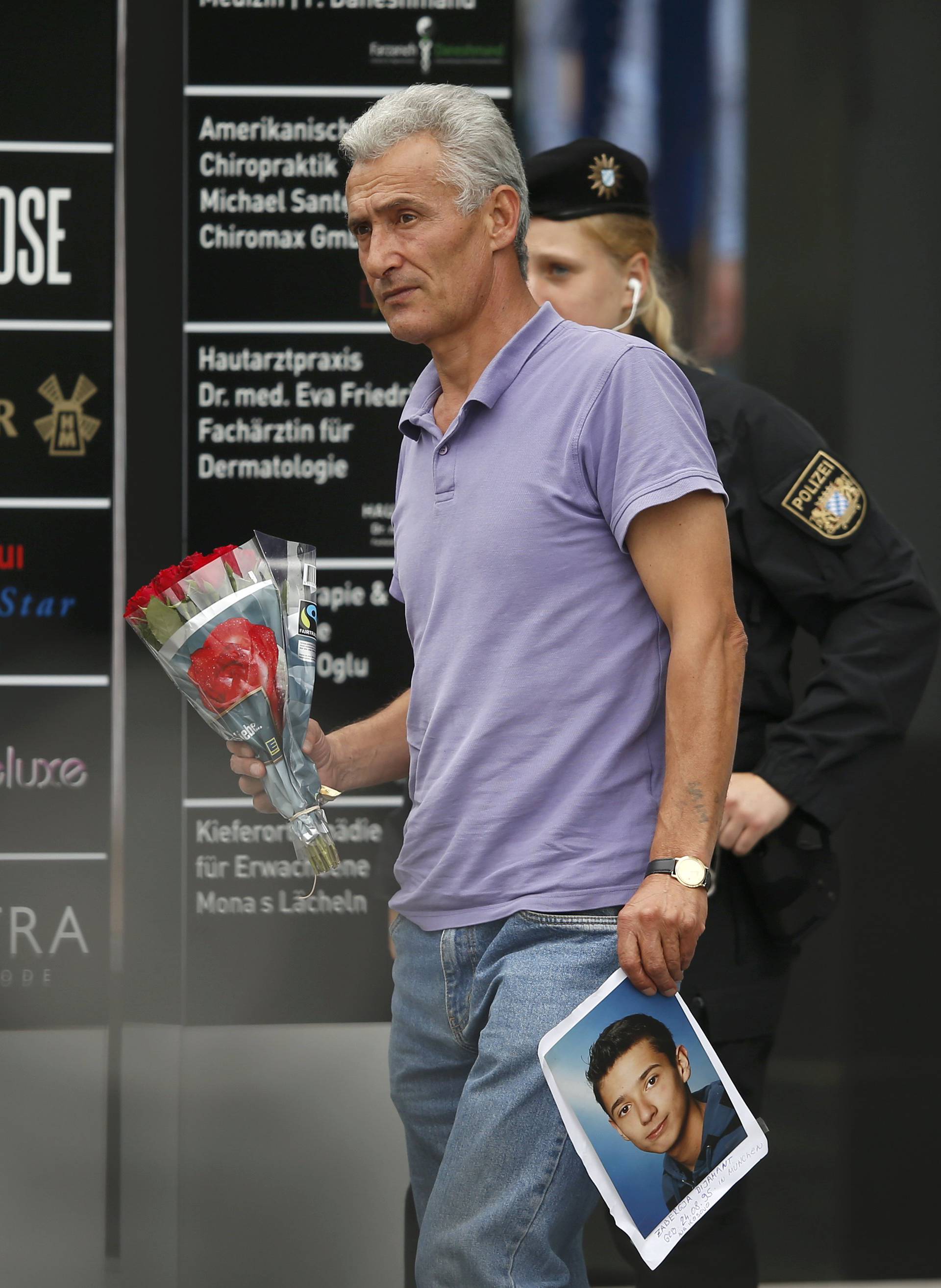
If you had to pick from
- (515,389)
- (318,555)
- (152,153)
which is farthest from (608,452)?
(152,153)

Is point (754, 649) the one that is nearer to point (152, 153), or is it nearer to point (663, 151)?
point (663, 151)

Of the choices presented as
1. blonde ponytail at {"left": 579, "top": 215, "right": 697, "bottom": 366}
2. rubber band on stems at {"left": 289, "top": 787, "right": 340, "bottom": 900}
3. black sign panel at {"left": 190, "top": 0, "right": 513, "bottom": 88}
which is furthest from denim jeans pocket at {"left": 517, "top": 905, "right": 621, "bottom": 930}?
black sign panel at {"left": 190, "top": 0, "right": 513, "bottom": 88}

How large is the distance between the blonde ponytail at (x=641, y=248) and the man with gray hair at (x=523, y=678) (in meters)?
0.65

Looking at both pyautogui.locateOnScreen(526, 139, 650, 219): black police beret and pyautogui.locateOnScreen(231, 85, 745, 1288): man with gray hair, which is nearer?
pyautogui.locateOnScreen(231, 85, 745, 1288): man with gray hair

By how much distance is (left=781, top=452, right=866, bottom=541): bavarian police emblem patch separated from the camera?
227 cm

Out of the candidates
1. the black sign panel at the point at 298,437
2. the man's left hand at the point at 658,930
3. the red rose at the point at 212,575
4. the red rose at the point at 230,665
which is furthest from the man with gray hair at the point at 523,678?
the black sign panel at the point at 298,437

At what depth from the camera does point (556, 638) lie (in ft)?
5.43

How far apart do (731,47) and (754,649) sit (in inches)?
55.1

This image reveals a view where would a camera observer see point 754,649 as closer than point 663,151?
Yes

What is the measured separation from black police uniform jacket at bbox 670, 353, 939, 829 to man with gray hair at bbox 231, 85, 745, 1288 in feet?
1.98

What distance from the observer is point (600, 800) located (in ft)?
5.39

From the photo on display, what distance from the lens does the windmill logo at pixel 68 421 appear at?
2.90 metres

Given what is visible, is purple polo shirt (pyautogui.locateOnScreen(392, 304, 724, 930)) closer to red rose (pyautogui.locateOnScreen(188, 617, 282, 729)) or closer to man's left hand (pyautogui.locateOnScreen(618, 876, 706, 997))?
man's left hand (pyautogui.locateOnScreen(618, 876, 706, 997))

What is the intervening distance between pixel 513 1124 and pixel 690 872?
0.35m
